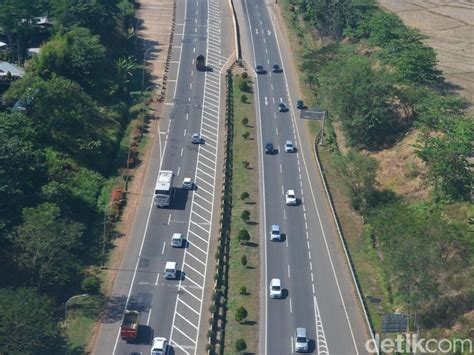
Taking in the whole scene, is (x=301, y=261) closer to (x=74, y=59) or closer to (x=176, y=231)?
(x=176, y=231)

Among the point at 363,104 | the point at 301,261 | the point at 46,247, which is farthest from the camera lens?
the point at 363,104

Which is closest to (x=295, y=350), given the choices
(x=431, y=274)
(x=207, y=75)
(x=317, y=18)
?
(x=431, y=274)

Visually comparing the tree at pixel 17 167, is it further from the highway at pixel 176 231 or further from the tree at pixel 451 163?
the tree at pixel 451 163

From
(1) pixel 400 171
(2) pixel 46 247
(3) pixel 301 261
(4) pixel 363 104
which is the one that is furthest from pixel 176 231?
(4) pixel 363 104

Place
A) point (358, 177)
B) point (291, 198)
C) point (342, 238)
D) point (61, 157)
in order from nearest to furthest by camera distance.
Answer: point (342, 238) → point (358, 177) → point (291, 198) → point (61, 157)

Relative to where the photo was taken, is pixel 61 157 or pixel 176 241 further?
pixel 61 157

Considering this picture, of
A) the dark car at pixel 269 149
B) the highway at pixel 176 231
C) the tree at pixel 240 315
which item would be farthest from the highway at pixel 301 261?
the highway at pixel 176 231
